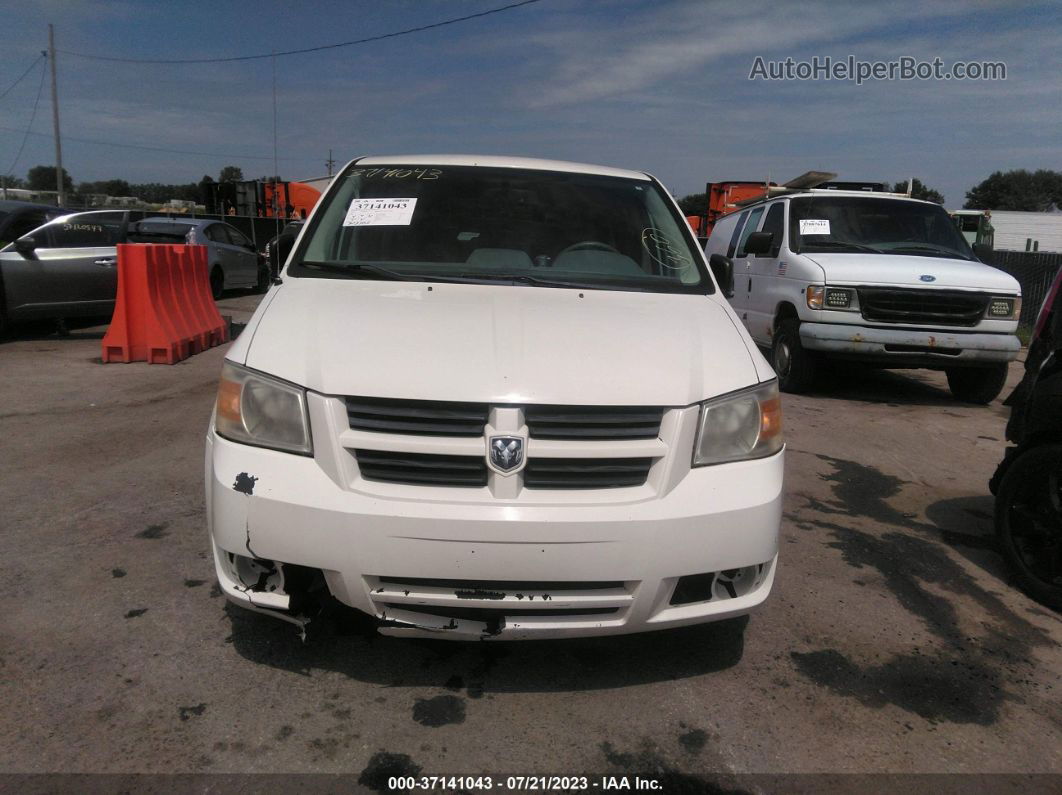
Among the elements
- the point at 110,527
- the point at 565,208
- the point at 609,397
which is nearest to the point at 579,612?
the point at 609,397

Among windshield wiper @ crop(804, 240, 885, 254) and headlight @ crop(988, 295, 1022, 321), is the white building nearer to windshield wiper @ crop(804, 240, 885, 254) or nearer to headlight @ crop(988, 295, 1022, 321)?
windshield wiper @ crop(804, 240, 885, 254)

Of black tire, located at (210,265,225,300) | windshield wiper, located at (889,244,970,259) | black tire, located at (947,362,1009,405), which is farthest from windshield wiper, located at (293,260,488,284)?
black tire, located at (210,265,225,300)

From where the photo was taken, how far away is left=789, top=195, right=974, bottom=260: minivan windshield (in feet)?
27.1

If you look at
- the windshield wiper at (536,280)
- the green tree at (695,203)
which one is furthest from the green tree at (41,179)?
the windshield wiper at (536,280)

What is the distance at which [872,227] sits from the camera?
27.9 feet

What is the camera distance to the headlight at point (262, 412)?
255 centimetres

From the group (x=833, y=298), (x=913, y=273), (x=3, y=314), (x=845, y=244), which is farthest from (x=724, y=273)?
(x=3, y=314)

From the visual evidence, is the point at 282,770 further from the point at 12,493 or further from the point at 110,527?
the point at 12,493

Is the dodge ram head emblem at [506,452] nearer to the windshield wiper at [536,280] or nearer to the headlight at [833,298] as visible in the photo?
the windshield wiper at [536,280]

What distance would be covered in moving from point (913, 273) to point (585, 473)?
6176 millimetres

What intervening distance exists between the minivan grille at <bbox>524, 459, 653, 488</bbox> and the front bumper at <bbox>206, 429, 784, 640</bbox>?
0.05m

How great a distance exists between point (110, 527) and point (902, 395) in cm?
761

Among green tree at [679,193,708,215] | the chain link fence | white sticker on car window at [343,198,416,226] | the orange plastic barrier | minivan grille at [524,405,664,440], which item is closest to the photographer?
minivan grille at [524,405,664,440]

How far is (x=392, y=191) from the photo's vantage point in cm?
400
